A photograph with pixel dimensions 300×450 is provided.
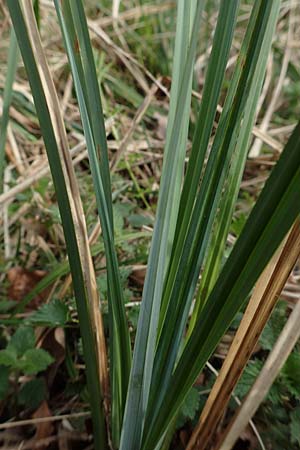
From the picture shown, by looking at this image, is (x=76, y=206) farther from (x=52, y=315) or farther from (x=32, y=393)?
(x=32, y=393)

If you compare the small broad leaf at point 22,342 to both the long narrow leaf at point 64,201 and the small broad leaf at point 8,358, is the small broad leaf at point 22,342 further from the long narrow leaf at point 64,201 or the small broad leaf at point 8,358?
the long narrow leaf at point 64,201

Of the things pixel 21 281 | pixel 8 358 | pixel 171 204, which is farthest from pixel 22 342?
pixel 171 204

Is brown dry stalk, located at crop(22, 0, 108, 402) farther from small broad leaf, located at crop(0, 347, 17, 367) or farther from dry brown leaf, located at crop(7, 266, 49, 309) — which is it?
dry brown leaf, located at crop(7, 266, 49, 309)

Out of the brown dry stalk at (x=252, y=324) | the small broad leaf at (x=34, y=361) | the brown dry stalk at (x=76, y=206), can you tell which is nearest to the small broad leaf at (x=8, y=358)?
the small broad leaf at (x=34, y=361)

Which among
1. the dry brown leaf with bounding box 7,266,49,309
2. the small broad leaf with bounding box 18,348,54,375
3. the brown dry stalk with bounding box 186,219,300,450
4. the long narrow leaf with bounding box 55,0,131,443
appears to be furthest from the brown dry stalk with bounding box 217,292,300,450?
the dry brown leaf with bounding box 7,266,49,309

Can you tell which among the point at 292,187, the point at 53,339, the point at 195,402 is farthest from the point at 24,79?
the point at 292,187
